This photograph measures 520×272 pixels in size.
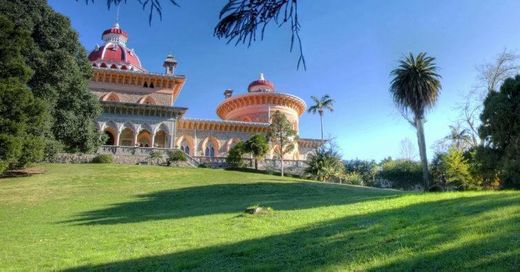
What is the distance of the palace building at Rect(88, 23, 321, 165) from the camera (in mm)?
48250

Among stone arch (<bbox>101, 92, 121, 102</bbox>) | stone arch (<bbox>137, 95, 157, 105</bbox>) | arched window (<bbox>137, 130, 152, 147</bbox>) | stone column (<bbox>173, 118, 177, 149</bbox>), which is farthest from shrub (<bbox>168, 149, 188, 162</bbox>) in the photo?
stone arch (<bbox>101, 92, 121, 102</bbox>)

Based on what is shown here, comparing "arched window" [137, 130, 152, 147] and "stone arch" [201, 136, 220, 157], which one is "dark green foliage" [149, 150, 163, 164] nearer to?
"arched window" [137, 130, 152, 147]

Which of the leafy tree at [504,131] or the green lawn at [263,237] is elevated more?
the leafy tree at [504,131]

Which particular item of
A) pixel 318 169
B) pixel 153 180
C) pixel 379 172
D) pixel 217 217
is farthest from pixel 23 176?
pixel 379 172

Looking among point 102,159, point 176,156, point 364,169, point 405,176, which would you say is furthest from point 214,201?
point 364,169

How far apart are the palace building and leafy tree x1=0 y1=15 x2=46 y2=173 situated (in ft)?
50.1

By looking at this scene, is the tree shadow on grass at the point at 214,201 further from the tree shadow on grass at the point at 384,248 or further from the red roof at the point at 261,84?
the red roof at the point at 261,84

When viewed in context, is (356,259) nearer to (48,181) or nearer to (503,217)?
(503,217)

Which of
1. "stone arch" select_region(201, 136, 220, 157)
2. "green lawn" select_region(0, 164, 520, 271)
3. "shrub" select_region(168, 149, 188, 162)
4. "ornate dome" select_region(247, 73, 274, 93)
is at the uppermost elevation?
"ornate dome" select_region(247, 73, 274, 93)

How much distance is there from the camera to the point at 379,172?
201 ft

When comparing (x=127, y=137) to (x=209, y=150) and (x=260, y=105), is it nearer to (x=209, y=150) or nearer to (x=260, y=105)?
(x=209, y=150)

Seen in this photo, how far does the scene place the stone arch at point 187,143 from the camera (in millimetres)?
55656

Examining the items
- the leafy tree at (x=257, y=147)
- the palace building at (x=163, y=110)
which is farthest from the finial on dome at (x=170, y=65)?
the leafy tree at (x=257, y=147)

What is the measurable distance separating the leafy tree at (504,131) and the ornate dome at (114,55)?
44892mm
